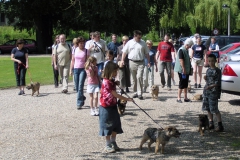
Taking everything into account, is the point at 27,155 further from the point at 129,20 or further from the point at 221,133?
the point at 129,20

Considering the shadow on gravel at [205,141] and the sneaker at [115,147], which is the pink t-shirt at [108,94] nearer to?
the sneaker at [115,147]

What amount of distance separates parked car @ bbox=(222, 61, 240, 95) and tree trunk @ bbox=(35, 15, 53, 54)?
35439mm

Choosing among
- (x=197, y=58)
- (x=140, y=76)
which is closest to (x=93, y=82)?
(x=140, y=76)

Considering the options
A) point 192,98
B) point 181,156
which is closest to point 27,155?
point 181,156

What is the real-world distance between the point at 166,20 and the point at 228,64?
141ft

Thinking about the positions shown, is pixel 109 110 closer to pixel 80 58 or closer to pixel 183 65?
pixel 80 58

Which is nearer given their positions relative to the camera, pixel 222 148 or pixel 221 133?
pixel 222 148

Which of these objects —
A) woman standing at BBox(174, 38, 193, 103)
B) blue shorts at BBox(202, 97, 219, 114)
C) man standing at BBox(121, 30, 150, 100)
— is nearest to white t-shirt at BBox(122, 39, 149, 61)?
man standing at BBox(121, 30, 150, 100)

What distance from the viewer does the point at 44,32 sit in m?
45.7

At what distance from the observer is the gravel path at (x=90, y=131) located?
22.6 ft

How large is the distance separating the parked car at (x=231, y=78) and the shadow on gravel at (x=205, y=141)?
4.10 ft

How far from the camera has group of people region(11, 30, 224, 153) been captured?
6.93 m

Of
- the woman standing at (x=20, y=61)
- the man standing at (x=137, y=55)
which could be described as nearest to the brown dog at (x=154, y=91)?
the man standing at (x=137, y=55)

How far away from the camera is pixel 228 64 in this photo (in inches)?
432
